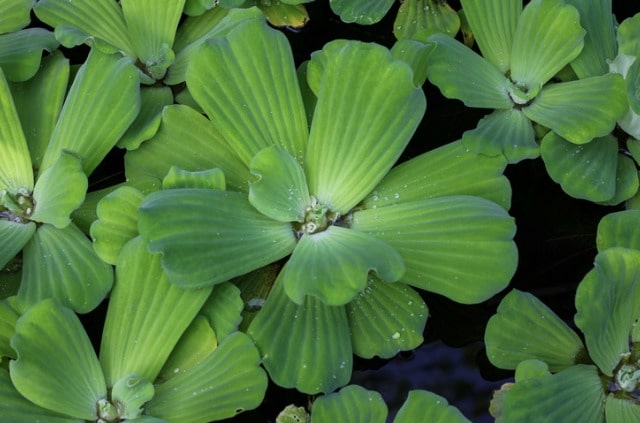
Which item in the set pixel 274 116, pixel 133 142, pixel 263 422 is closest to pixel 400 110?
pixel 274 116

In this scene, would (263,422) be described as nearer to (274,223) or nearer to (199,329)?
(199,329)

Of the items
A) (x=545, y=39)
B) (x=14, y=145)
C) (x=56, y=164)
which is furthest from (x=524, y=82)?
(x=14, y=145)

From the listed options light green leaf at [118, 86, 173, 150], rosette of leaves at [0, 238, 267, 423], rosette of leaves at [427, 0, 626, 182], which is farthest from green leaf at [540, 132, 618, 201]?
light green leaf at [118, 86, 173, 150]

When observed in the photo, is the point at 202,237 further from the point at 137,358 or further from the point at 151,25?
the point at 151,25

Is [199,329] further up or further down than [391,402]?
further up

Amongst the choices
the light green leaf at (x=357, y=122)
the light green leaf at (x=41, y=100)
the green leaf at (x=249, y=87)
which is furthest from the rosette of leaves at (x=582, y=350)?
the light green leaf at (x=41, y=100)

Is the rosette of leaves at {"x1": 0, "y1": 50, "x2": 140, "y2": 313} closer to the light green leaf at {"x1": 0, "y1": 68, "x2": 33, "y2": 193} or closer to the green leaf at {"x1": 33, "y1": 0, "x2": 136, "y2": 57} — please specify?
the light green leaf at {"x1": 0, "y1": 68, "x2": 33, "y2": 193}

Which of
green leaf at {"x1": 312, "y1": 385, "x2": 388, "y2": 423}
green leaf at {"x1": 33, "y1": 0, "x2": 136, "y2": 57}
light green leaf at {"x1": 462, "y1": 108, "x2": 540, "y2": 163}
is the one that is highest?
green leaf at {"x1": 33, "y1": 0, "x2": 136, "y2": 57}
